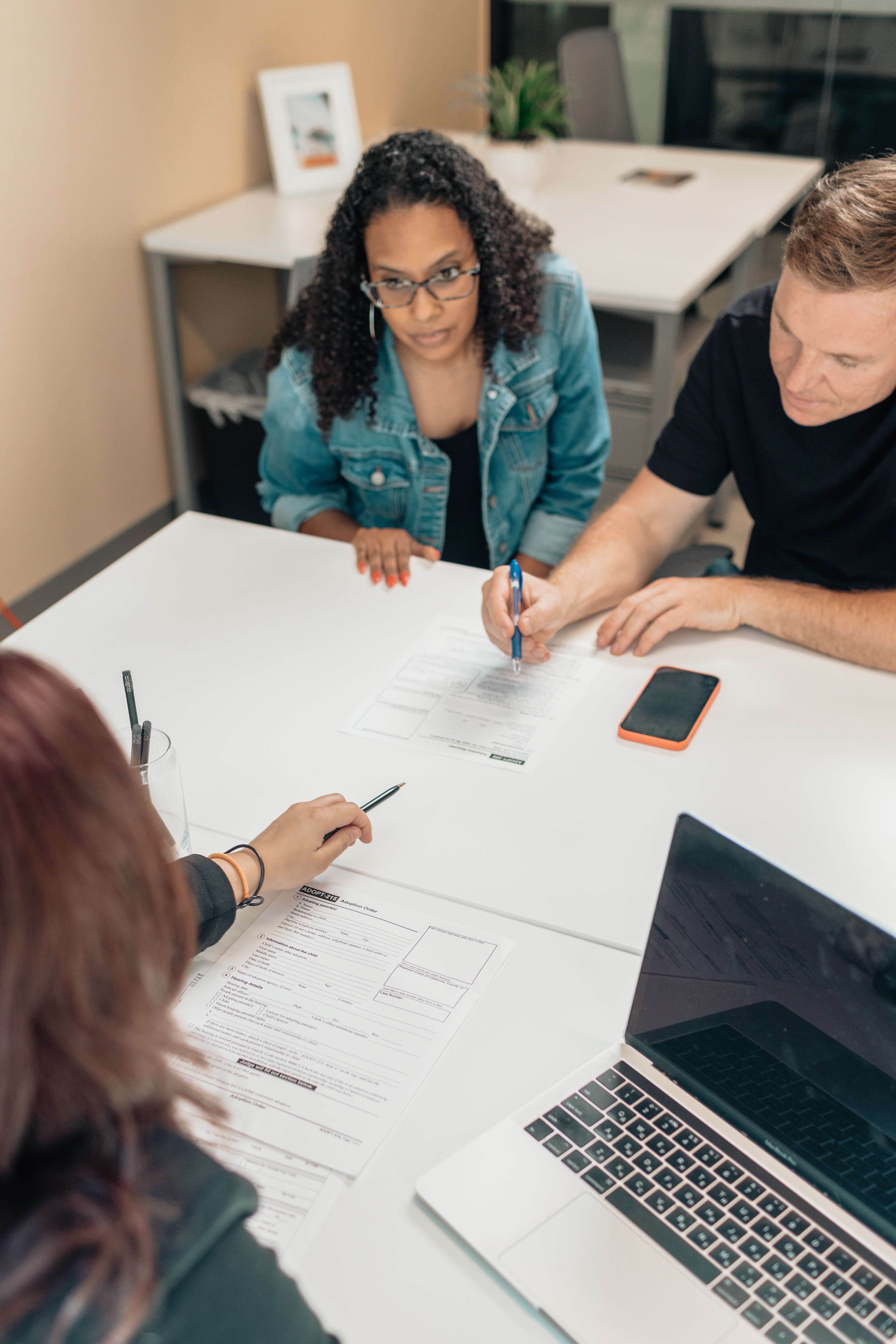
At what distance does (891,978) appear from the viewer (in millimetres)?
770

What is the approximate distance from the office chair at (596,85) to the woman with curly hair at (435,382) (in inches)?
97.0

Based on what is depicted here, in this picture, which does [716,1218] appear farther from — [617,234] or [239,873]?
[617,234]

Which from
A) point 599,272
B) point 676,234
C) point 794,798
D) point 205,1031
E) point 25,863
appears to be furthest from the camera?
point 676,234

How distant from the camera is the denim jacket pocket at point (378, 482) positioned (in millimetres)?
1839

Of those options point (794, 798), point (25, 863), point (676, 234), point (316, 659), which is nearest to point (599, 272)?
point (676, 234)

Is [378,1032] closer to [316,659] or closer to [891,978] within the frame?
[891,978]

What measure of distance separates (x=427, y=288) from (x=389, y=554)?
43 cm

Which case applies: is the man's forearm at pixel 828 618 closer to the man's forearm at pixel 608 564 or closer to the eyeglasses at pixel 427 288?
the man's forearm at pixel 608 564

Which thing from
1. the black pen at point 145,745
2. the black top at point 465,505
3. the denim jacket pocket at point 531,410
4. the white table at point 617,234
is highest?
the white table at point 617,234

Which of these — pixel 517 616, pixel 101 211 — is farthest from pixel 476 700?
pixel 101 211

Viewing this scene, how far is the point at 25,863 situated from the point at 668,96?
451cm

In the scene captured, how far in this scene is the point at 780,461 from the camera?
157cm

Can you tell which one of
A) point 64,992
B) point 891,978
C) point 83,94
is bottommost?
point 891,978

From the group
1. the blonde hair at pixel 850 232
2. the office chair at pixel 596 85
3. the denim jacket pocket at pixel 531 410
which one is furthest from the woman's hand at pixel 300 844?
the office chair at pixel 596 85
